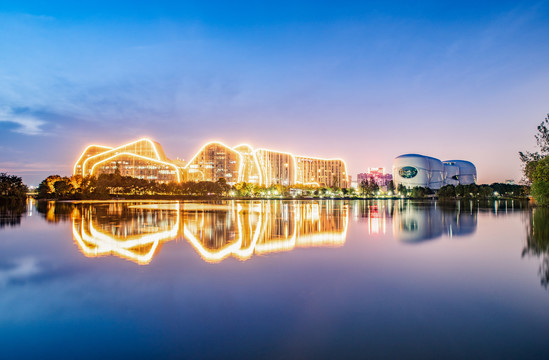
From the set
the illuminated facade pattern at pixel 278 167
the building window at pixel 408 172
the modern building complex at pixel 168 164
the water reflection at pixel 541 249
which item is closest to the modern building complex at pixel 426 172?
the building window at pixel 408 172

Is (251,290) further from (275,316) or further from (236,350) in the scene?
(236,350)

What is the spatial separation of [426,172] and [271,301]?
157 metres

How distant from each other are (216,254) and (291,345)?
21.5 feet

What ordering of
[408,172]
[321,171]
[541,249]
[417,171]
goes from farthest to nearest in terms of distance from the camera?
1. [321,171]
2. [408,172]
3. [417,171]
4. [541,249]

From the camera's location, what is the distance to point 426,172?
148875mm

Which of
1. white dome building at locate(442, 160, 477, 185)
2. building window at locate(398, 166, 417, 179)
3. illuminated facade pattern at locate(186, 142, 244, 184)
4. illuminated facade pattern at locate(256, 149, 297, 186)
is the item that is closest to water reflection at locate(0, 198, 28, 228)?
illuminated facade pattern at locate(186, 142, 244, 184)

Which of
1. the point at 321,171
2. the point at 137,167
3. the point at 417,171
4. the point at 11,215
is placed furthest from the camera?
the point at 321,171

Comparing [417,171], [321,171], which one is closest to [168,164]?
[321,171]

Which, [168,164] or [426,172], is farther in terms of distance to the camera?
[426,172]

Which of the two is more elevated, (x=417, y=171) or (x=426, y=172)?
(x=417, y=171)

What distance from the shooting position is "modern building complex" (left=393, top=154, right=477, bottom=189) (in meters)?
148

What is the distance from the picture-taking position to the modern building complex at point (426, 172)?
14775cm

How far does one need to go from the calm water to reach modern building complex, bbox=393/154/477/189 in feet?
472

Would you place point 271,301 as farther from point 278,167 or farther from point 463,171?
point 463,171
